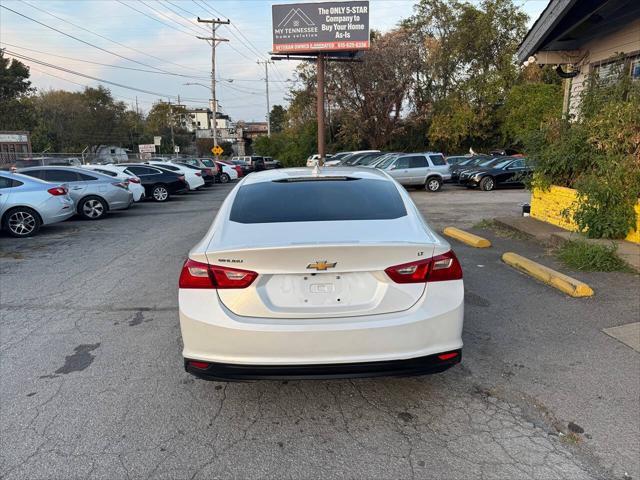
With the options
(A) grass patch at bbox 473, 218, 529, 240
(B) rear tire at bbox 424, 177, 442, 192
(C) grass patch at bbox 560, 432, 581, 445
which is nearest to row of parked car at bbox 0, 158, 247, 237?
(A) grass patch at bbox 473, 218, 529, 240

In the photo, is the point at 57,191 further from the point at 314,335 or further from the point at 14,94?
the point at 14,94

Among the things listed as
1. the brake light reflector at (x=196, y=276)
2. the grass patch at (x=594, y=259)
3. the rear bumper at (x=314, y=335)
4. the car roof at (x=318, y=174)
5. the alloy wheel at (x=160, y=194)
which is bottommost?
the alloy wheel at (x=160, y=194)

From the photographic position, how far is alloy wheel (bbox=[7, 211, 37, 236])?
10094mm

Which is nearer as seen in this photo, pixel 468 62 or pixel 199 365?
pixel 199 365

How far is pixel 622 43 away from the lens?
9.42 metres

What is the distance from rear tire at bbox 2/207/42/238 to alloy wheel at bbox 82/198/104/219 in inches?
96.2

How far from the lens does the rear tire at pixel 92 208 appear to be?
41.6ft

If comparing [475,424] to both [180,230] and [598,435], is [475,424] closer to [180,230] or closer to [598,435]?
[598,435]

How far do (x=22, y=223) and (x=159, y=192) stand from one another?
26.0ft

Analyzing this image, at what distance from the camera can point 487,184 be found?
1992 cm

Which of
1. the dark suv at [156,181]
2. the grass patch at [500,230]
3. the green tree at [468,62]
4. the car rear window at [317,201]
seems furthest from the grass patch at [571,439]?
the green tree at [468,62]

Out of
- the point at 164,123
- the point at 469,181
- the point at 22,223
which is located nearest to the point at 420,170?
the point at 469,181

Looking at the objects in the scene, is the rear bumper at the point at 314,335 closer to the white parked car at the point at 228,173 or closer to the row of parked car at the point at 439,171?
the row of parked car at the point at 439,171

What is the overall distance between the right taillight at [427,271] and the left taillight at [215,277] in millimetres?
865
